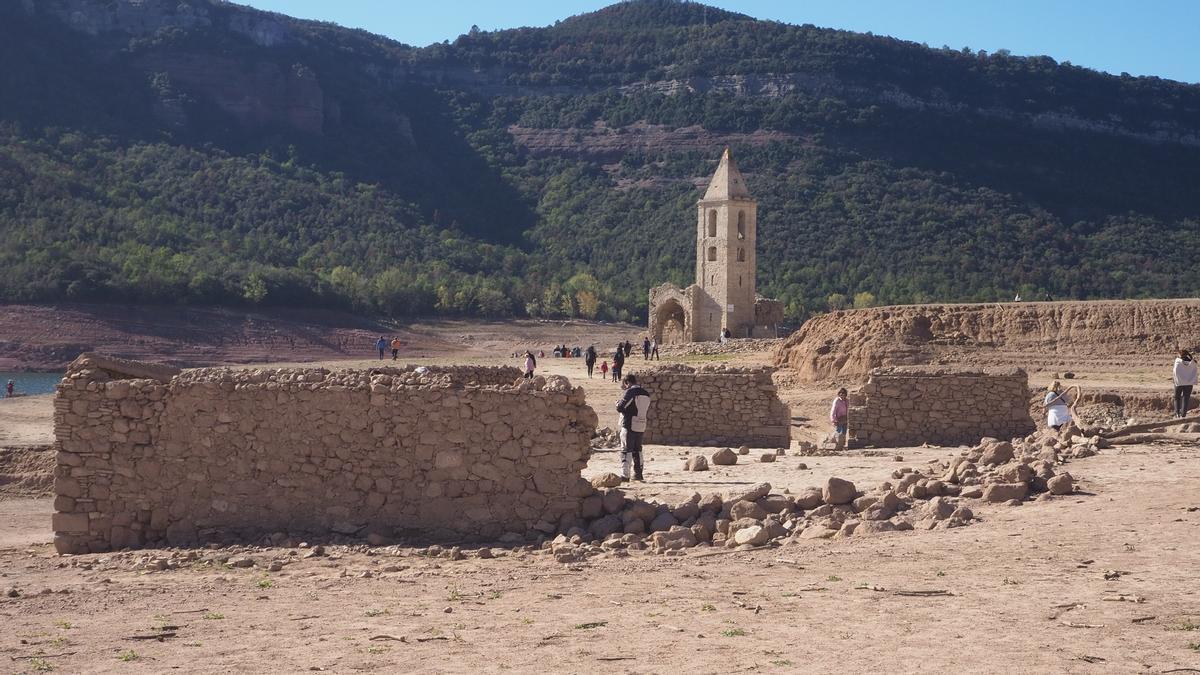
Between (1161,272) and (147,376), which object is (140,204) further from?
(147,376)

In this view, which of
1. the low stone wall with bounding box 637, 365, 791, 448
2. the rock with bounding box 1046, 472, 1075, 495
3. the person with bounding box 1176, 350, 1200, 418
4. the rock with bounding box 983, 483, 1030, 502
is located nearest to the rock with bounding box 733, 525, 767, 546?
the rock with bounding box 983, 483, 1030, 502

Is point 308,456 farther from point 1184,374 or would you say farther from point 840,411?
point 1184,374

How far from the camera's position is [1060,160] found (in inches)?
4099

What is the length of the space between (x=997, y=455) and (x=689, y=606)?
514 cm

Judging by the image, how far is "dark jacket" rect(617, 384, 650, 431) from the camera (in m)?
13.9

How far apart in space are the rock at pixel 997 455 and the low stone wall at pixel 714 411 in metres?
5.08

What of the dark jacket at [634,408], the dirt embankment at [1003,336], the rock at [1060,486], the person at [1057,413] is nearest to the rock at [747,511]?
the rock at [1060,486]

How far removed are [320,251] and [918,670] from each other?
93898 mm

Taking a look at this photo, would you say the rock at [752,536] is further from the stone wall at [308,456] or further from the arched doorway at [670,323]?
the arched doorway at [670,323]

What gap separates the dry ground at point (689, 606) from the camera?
750 cm

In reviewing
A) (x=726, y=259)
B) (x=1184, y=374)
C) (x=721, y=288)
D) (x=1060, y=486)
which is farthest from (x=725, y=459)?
(x=726, y=259)

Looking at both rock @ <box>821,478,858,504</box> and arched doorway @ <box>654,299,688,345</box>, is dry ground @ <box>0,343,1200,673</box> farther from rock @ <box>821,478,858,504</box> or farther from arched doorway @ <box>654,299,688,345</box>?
arched doorway @ <box>654,299,688,345</box>

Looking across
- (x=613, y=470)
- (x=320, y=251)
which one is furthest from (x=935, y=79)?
(x=613, y=470)

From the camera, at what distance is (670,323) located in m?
65.2
